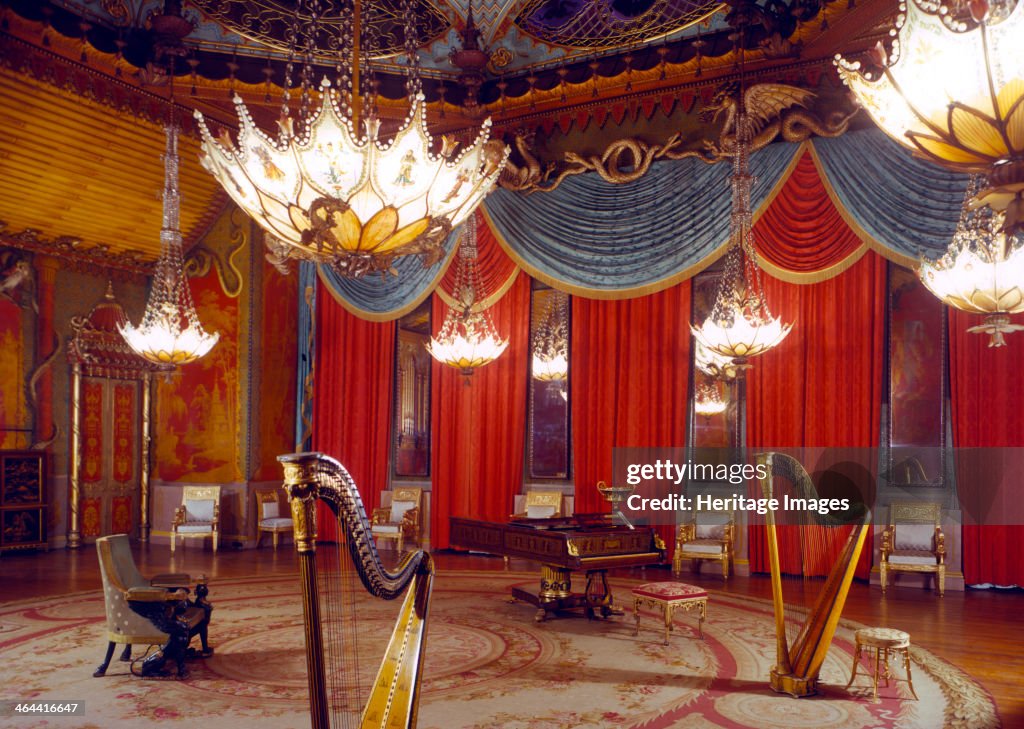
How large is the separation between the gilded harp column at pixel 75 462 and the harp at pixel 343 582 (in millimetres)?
6152

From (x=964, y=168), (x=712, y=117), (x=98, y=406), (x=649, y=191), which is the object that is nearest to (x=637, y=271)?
(x=649, y=191)

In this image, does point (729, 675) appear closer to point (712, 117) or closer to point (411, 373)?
point (712, 117)

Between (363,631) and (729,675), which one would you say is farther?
(363,631)

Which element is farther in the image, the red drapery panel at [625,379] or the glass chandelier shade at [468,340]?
the red drapery panel at [625,379]

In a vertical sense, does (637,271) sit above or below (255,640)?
above

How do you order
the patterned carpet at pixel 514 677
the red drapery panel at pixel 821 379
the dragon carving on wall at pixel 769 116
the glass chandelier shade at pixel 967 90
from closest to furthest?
the glass chandelier shade at pixel 967 90, the patterned carpet at pixel 514 677, the dragon carving on wall at pixel 769 116, the red drapery panel at pixel 821 379

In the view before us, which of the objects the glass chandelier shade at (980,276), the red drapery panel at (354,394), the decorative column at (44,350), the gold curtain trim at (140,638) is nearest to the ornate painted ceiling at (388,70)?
the decorative column at (44,350)

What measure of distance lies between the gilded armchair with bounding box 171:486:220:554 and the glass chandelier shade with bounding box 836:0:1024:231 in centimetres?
936

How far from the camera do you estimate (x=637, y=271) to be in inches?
354

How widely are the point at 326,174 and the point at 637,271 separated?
210 inches

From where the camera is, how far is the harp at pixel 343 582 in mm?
2123

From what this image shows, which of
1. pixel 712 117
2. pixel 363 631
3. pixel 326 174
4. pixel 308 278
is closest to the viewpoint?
pixel 326 174

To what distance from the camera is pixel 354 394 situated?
11133mm

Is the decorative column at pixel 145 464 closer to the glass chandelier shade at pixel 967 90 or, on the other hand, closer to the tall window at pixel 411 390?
the tall window at pixel 411 390
